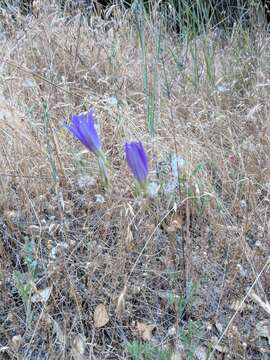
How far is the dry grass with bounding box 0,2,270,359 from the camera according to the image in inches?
45.4

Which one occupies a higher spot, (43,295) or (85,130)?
(85,130)

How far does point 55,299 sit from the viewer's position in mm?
1217

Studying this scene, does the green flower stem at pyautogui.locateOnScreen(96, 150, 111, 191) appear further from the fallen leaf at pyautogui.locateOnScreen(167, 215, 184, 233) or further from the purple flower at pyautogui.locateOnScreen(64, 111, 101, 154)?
the fallen leaf at pyautogui.locateOnScreen(167, 215, 184, 233)

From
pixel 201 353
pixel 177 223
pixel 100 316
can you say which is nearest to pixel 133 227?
pixel 177 223

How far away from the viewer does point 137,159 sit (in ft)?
3.10

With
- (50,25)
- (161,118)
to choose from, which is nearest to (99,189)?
(161,118)

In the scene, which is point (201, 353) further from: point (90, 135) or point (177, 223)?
point (90, 135)

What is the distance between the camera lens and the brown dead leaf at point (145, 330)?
114 centimetres

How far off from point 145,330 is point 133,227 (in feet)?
1.09

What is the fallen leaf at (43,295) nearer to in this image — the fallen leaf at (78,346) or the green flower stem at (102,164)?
the fallen leaf at (78,346)

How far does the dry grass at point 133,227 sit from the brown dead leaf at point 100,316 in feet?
0.06

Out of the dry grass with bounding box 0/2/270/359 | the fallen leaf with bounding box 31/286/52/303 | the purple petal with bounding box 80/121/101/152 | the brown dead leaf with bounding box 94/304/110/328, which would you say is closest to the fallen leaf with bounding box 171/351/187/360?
the dry grass with bounding box 0/2/270/359

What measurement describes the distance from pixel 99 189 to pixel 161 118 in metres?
0.48

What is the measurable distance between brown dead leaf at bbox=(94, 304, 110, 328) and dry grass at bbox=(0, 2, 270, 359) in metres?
0.02
